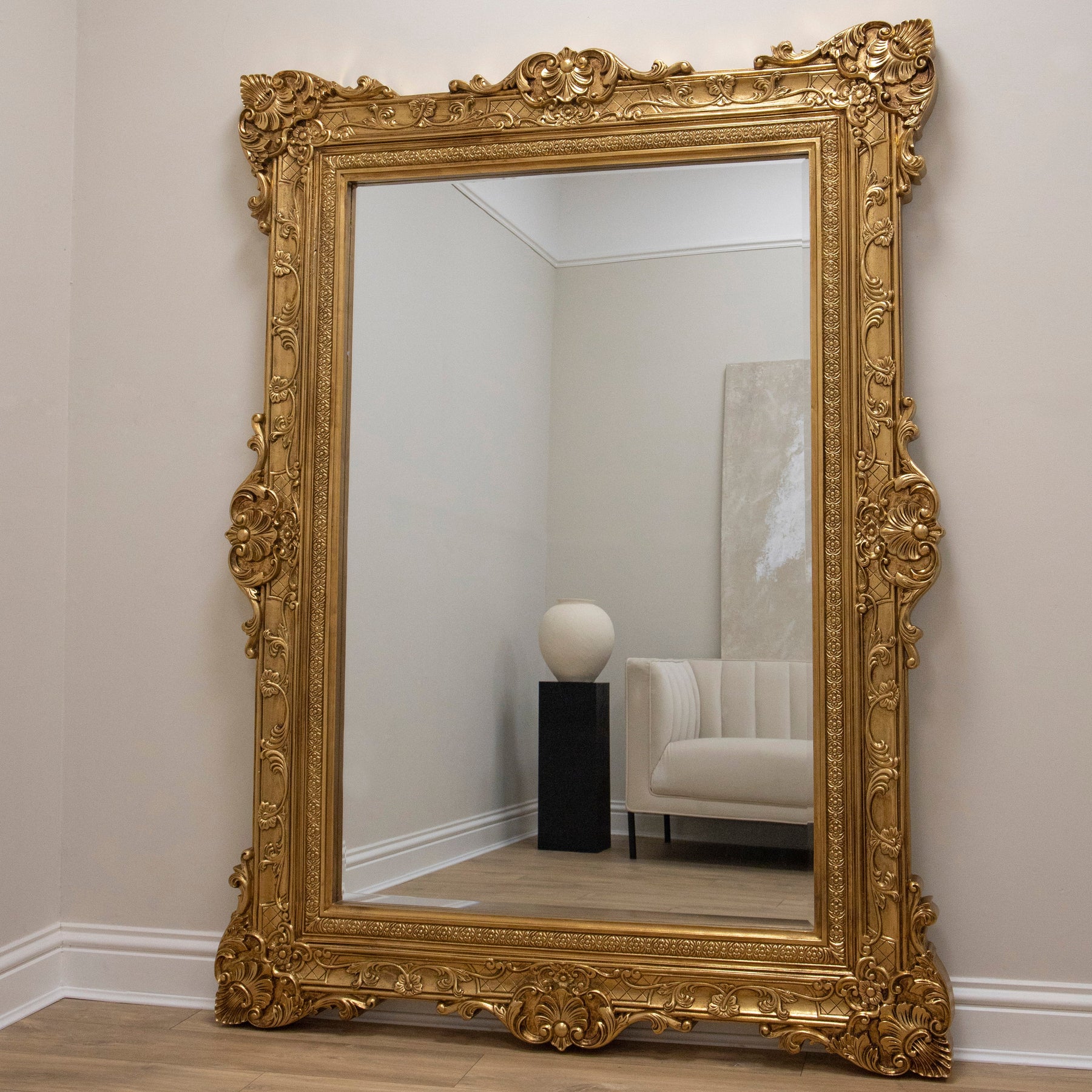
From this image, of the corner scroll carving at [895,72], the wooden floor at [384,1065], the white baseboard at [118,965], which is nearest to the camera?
the wooden floor at [384,1065]

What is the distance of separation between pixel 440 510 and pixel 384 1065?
1.05 metres

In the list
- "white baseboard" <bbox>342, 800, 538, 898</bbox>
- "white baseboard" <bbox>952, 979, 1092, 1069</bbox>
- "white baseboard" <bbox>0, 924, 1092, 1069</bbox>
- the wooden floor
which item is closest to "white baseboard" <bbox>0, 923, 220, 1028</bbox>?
"white baseboard" <bbox>0, 924, 1092, 1069</bbox>

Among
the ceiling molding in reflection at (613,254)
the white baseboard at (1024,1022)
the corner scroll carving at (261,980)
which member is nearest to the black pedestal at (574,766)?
the corner scroll carving at (261,980)

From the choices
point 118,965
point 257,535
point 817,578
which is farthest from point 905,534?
point 118,965

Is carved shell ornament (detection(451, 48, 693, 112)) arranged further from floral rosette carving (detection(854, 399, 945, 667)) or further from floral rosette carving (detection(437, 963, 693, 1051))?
floral rosette carving (detection(437, 963, 693, 1051))

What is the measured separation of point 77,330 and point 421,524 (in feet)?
3.08

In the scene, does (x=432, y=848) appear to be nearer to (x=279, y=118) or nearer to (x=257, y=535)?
(x=257, y=535)

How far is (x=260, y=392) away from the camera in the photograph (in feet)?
7.83

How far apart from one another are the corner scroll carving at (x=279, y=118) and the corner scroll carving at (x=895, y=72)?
94cm

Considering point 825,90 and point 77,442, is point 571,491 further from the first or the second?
point 77,442

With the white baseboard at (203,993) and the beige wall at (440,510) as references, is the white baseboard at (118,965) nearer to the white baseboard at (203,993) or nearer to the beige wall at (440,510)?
the white baseboard at (203,993)

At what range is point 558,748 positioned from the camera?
2.18m

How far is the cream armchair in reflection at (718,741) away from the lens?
2092 mm

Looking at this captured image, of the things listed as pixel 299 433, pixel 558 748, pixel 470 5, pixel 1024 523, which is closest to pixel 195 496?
pixel 299 433
